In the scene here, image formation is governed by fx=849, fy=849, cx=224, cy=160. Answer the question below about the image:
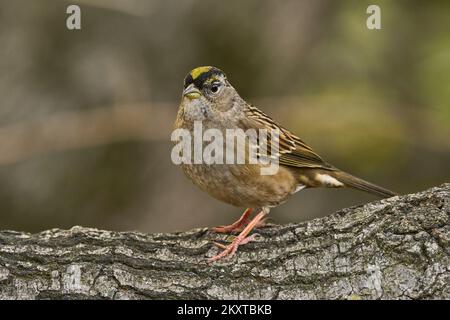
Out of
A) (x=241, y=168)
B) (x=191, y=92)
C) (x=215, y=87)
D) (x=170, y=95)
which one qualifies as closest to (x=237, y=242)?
(x=241, y=168)

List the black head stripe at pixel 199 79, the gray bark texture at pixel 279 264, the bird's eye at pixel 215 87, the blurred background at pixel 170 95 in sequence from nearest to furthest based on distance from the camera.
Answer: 1. the gray bark texture at pixel 279 264
2. the black head stripe at pixel 199 79
3. the bird's eye at pixel 215 87
4. the blurred background at pixel 170 95

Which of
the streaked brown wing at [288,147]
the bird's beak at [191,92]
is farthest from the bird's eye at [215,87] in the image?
the streaked brown wing at [288,147]

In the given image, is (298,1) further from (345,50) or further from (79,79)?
(79,79)

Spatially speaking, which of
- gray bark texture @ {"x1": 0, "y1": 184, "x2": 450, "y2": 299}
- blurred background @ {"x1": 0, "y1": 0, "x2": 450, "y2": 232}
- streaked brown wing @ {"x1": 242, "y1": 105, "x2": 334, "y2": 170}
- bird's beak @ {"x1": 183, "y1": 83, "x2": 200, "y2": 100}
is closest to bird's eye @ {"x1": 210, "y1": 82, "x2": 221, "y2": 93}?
bird's beak @ {"x1": 183, "y1": 83, "x2": 200, "y2": 100}

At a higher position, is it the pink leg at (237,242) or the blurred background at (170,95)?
the blurred background at (170,95)

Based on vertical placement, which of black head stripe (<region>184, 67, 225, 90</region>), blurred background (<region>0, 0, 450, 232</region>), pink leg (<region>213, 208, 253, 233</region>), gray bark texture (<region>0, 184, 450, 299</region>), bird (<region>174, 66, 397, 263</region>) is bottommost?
gray bark texture (<region>0, 184, 450, 299</region>)

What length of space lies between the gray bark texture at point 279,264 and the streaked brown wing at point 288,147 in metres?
1.17

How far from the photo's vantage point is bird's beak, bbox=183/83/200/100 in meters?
5.92

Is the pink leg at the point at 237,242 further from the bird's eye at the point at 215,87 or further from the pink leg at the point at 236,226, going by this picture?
the bird's eye at the point at 215,87

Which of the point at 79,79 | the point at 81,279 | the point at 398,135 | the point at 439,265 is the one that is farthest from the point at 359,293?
the point at 79,79

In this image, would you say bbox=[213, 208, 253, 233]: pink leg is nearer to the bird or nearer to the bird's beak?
the bird

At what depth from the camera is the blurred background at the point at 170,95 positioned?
8.02 metres

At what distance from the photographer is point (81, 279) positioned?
496 cm

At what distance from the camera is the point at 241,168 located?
5.88 metres
